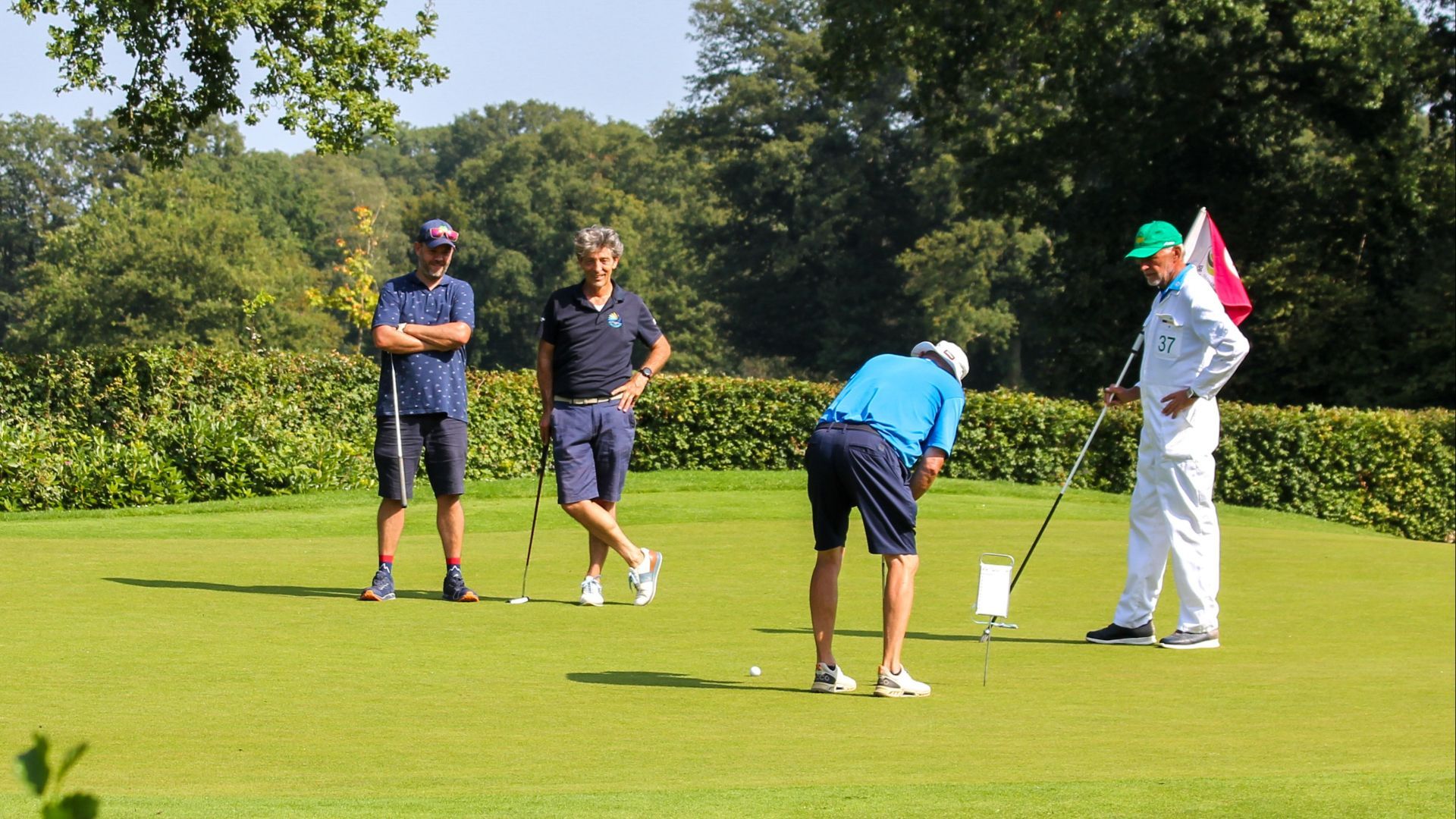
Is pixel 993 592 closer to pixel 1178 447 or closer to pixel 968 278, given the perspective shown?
pixel 1178 447

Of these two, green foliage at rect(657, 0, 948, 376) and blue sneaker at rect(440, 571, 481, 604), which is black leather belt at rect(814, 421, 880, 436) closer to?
blue sneaker at rect(440, 571, 481, 604)

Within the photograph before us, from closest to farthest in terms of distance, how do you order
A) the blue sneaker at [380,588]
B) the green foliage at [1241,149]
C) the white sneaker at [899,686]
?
the white sneaker at [899,686]
the blue sneaker at [380,588]
the green foliage at [1241,149]

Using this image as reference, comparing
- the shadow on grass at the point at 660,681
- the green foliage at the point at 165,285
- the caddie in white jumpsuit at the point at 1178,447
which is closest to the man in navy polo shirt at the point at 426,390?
the shadow on grass at the point at 660,681

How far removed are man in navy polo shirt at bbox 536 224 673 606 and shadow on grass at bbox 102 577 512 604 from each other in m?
0.53

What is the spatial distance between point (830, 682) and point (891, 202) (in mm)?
63837

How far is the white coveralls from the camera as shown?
8.41 meters

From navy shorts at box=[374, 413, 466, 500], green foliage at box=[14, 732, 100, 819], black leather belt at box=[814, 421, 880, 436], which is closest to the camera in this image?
green foliage at box=[14, 732, 100, 819]

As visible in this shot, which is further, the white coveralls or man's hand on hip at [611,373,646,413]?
man's hand on hip at [611,373,646,413]

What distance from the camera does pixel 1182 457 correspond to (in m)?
8.59

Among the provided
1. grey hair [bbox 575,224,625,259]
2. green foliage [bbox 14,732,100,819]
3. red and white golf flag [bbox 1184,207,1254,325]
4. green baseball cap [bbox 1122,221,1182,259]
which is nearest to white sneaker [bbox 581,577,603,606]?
grey hair [bbox 575,224,625,259]

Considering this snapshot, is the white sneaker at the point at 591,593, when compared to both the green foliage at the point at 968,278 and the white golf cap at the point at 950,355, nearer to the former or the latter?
the white golf cap at the point at 950,355

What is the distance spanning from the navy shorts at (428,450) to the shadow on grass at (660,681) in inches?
111

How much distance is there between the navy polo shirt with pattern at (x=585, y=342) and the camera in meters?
9.16

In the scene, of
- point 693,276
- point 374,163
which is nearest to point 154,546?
point 693,276
